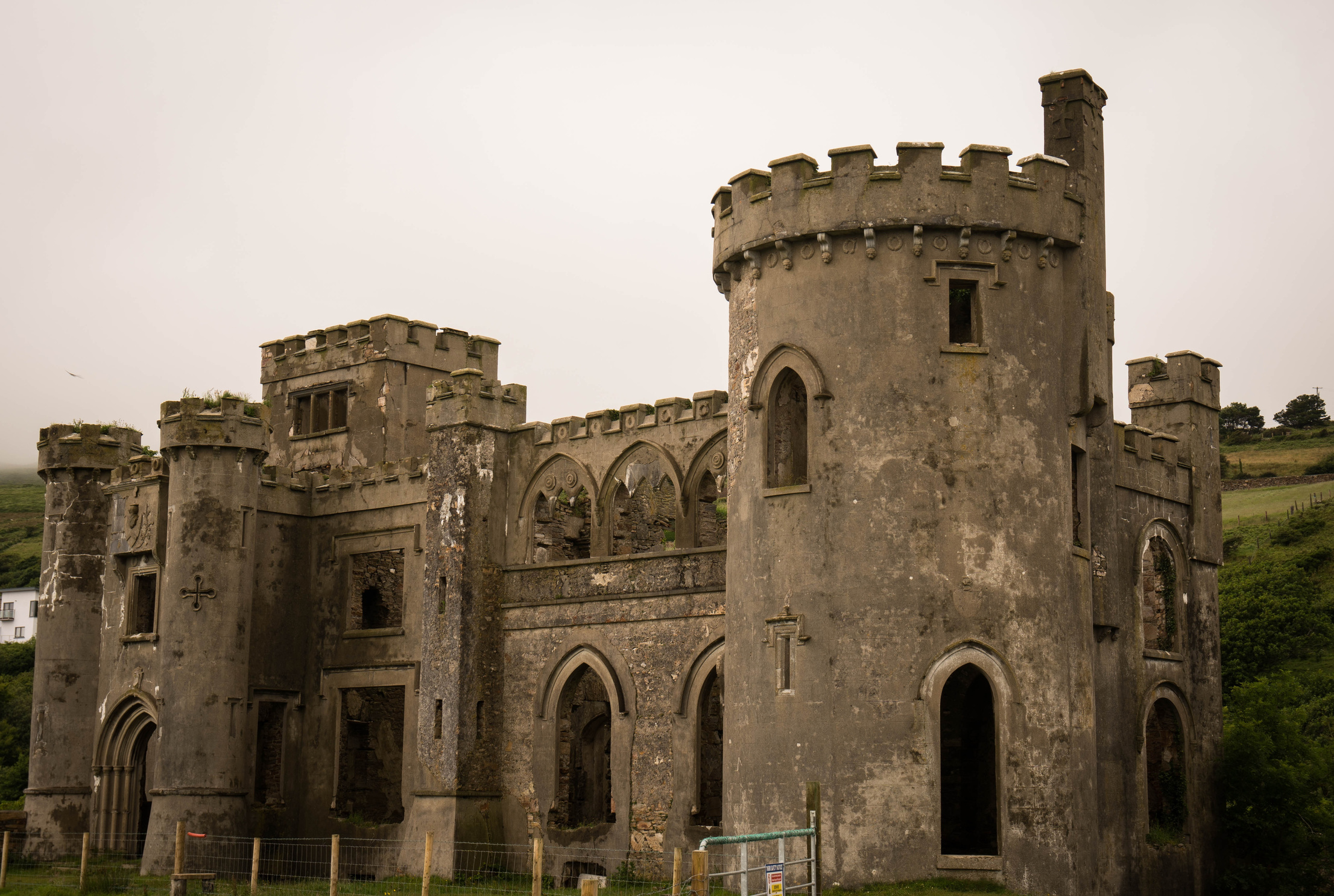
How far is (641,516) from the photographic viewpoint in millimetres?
25172

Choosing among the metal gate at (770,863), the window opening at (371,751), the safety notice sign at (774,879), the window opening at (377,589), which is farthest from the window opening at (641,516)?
the safety notice sign at (774,879)

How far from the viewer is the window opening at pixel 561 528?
25.4 meters

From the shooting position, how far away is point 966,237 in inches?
707

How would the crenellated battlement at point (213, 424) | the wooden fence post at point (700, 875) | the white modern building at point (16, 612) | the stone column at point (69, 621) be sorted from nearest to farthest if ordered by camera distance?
the wooden fence post at point (700, 875), the crenellated battlement at point (213, 424), the stone column at point (69, 621), the white modern building at point (16, 612)

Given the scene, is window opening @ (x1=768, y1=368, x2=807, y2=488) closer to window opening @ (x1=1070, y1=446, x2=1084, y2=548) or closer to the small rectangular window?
the small rectangular window

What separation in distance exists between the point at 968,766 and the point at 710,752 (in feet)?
12.9

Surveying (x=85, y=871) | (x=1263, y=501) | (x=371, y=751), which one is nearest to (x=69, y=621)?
(x=371, y=751)

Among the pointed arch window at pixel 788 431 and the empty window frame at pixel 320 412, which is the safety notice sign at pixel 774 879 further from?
the empty window frame at pixel 320 412

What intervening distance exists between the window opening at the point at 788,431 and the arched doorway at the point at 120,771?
15.0 m

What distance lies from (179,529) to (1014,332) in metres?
15.6

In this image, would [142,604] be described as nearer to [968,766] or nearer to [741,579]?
[741,579]

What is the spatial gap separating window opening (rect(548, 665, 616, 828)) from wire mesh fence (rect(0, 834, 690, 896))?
3.30 ft

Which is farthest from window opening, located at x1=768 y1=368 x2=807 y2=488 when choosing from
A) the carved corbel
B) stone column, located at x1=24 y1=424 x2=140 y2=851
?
stone column, located at x1=24 y1=424 x2=140 y2=851

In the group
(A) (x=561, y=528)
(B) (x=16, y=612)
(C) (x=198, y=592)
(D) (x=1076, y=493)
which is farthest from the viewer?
(B) (x=16, y=612)
